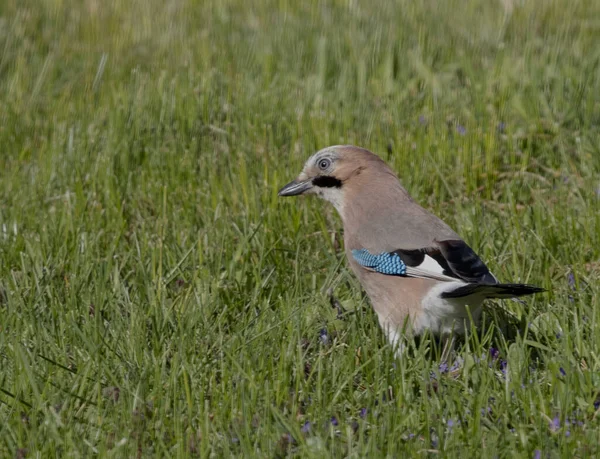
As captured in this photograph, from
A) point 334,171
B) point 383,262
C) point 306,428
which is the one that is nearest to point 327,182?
point 334,171

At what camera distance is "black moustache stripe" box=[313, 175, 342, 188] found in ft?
14.8

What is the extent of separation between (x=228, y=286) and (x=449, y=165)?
5.15 feet

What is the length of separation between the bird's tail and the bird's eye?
3.42 ft

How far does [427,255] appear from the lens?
3902mm

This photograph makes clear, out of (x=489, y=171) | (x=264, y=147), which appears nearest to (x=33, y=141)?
(x=264, y=147)

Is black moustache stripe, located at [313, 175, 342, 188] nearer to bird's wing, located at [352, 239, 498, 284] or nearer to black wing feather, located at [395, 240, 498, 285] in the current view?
bird's wing, located at [352, 239, 498, 284]

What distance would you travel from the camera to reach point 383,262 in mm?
4027

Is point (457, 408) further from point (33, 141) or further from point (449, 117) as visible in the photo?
point (33, 141)

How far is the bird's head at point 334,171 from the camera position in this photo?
14.7 ft

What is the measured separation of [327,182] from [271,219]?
38cm

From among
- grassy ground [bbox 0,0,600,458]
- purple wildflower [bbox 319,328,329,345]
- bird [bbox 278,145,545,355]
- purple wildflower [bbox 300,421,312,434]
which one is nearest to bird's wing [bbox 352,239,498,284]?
bird [bbox 278,145,545,355]

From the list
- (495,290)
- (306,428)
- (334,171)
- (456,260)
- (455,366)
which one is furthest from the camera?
(334,171)

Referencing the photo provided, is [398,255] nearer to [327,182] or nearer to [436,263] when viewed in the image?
[436,263]

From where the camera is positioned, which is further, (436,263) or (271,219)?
(271,219)
